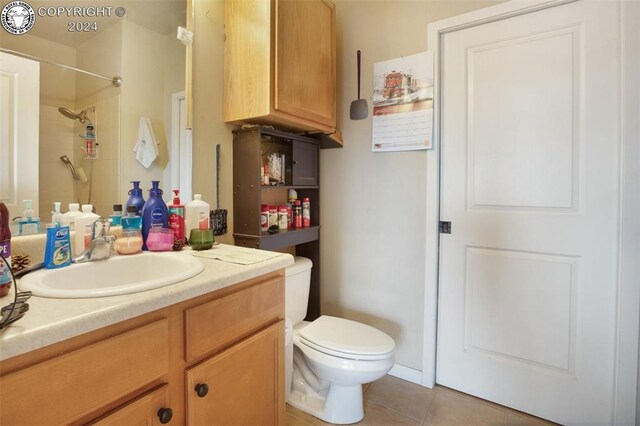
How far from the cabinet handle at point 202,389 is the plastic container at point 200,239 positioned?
524 millimetres

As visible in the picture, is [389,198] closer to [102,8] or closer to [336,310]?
[336,310]

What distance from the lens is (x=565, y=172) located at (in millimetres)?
1374

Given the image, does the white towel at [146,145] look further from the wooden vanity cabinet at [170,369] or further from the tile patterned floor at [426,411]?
the tile patterned floor at [426,411]

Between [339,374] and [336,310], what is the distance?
0.67 meters

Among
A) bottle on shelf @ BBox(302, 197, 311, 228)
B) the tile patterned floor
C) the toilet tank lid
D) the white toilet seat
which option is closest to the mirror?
the toilet tank lid

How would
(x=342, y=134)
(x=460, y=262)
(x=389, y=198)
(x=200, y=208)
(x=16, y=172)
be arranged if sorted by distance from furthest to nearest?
1. (x=342, y=134)
2. (x=389, y=198)
3. (x=460, y=262)
4. (x=200, y=208)
5. (x=16, y=172)

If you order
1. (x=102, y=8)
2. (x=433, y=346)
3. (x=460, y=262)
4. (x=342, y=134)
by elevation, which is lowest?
(x=433, y=346)

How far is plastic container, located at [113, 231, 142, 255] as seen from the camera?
1028 mm

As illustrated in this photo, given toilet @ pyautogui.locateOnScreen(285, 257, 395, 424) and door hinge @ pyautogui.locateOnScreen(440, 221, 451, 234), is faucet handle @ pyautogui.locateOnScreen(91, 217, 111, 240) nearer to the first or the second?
toilet @ pyautogui.locateOnScreen(285, 257, 395, 424)

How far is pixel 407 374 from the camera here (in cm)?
176

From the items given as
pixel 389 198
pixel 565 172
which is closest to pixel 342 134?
pixel 389 198

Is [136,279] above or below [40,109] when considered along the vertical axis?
below

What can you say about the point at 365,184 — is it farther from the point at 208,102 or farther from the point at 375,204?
the point at 208,102

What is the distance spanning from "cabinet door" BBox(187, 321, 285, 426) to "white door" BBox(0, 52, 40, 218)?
751 millimetres
